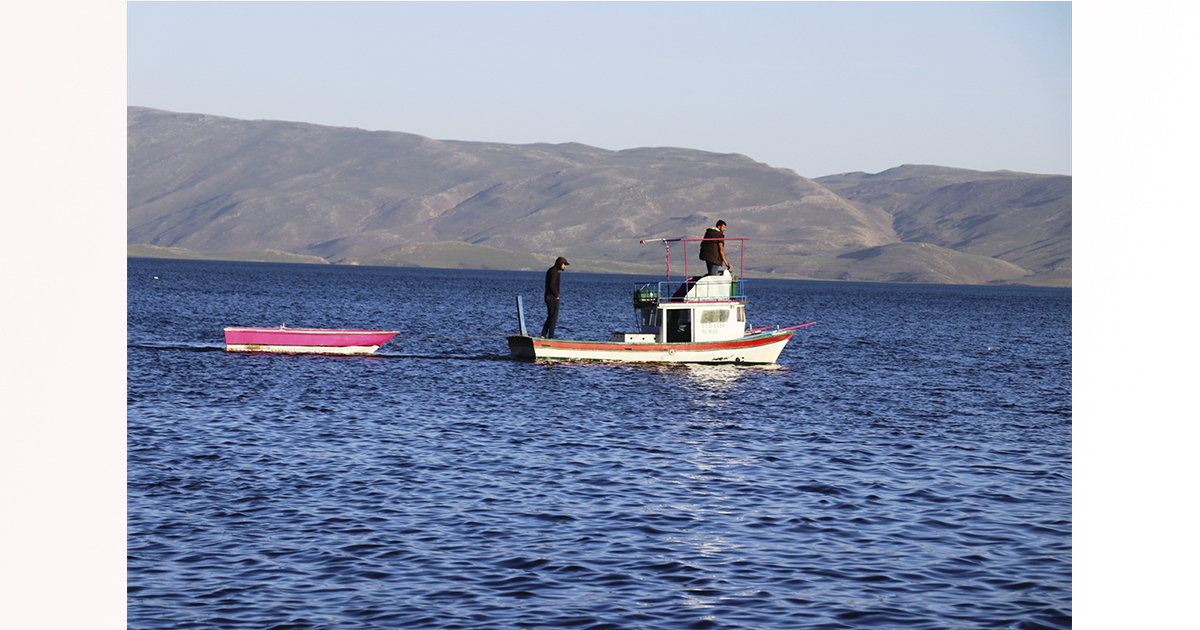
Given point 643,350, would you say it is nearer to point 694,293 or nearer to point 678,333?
point 678,333

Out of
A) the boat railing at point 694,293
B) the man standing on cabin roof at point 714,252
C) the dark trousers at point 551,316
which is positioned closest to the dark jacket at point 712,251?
the man standing on cabin roof at point 714,252

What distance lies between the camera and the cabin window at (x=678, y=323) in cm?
4434

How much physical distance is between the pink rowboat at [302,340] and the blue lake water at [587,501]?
4235mm

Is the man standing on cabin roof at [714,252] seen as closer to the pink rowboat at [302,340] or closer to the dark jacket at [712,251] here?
the dark jacket at [712,251]

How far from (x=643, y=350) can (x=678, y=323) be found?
1.70 metres

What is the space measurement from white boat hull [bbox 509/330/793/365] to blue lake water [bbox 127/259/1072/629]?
5.61 ft

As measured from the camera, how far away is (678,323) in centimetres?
4447

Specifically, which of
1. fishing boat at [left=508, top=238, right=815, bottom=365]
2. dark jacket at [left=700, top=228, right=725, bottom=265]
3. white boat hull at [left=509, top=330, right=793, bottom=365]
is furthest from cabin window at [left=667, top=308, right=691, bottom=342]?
dark jacket at [left=700, top=228, right=725, bottom=265]

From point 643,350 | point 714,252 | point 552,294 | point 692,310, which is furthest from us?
point 552,294

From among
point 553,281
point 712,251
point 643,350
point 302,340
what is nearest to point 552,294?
point 553,281

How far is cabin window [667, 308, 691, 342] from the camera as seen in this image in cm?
4434
